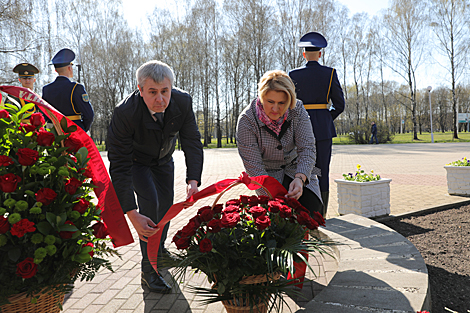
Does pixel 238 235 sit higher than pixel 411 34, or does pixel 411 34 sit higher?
pixel 411 34

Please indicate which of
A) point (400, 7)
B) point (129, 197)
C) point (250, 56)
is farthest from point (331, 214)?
point (400, 7)

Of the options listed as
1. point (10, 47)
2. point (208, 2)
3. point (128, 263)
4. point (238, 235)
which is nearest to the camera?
point (238, 235)

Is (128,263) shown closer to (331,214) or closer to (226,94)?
(331,214)

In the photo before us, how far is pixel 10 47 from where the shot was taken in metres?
14.5

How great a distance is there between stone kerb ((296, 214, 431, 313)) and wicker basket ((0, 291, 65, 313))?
133 cm

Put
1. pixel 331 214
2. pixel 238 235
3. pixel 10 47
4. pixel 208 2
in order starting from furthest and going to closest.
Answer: pixel 208 2
pixel 10 47
pixel 331 214
pixel 238 235

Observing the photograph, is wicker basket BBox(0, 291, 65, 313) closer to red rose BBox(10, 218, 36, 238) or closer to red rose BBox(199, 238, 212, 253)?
red rose BBox(10, 218, 36, 238)

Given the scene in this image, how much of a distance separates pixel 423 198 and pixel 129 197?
5701mm

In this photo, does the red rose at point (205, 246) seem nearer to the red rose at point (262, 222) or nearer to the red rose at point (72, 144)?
the red rose at point (262, 222)

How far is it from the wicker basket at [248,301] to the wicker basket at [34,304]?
78 centimetres

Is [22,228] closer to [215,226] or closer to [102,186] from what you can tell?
[102,186]

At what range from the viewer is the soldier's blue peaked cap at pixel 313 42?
398cm

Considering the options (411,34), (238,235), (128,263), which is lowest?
(128,263)

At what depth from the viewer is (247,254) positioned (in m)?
1.62
